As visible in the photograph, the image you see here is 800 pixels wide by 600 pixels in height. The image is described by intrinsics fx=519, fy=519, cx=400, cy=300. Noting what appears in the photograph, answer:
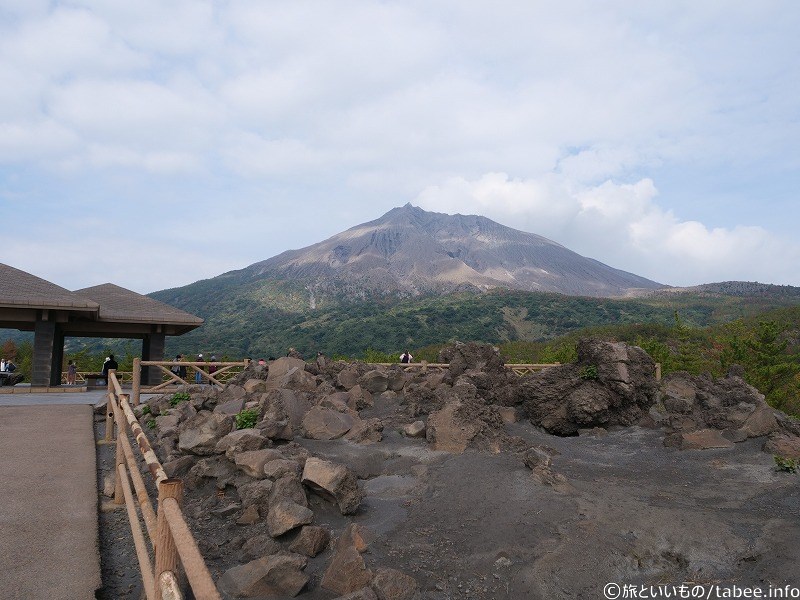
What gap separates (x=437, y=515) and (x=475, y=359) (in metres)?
6.75

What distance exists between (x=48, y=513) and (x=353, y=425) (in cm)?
475

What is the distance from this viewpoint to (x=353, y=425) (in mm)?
9023

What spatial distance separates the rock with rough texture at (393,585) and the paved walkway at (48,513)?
2060 millimetres

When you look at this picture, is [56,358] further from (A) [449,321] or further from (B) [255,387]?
(A) [449,321]

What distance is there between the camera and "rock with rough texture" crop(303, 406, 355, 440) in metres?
8.70

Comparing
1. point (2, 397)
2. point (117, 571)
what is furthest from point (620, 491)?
point (2, 397)

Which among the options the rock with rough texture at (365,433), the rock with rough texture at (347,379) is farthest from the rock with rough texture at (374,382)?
the rock with rough texture at (365,433)

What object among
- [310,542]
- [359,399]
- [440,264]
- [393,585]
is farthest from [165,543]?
[440,264]

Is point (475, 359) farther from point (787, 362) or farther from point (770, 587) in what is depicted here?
point (787, 362)

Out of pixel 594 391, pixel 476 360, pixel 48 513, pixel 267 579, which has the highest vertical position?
pixel 476 360

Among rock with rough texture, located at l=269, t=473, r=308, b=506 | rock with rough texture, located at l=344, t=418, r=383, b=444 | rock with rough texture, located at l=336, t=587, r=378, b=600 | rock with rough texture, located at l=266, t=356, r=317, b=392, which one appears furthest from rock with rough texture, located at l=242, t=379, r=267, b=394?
rock with rough texture, located at l=336, t=587, r=378, b=600

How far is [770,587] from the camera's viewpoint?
417cm

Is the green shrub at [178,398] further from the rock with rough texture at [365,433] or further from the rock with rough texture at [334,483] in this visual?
the rock with rough texture at [334,483]

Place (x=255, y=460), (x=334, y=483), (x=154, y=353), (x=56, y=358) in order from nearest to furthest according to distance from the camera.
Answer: (x=334, y=483)
(x=255, y=460)
(x=56, y=358)
(x=154, y=353)
